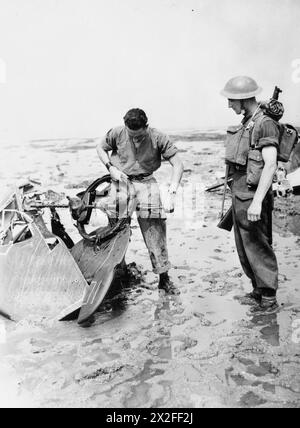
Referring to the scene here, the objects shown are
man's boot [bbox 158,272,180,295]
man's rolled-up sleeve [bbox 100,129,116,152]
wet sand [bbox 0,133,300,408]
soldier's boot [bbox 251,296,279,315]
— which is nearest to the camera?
wet sand [bbox 0,133,300,408]

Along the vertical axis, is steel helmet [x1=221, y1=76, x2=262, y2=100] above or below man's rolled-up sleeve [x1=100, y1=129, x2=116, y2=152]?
above

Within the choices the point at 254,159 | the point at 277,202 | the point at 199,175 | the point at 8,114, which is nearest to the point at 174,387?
the point at 254,159

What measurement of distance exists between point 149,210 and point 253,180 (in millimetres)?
990

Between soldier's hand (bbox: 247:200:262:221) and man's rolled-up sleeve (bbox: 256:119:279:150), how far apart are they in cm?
43

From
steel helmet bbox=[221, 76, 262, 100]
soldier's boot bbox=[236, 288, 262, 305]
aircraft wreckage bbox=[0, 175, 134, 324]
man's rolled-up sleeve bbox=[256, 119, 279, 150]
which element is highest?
steel helmet bbox=[221, 76, 262, 100]

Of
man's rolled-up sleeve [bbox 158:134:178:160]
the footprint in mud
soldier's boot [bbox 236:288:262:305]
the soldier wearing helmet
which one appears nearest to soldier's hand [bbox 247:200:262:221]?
the soldier wearing helmet

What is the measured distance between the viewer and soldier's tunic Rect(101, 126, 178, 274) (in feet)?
13.5

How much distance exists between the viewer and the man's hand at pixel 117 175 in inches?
161

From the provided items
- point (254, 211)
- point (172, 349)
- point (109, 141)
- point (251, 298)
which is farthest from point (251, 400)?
point (109, 141)

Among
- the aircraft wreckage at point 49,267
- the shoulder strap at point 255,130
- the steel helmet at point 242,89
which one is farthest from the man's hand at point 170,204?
the steel helmet at point 242,89

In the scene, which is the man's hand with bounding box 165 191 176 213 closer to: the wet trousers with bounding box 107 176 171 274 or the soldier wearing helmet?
the wet trousers with bounding box 107 176 171 274

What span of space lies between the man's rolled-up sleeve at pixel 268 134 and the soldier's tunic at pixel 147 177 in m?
0.93

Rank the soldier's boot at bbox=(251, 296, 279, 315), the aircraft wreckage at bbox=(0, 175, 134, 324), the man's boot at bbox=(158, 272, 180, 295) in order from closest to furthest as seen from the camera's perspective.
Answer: the aircraft wreckage at bbox=(0, 175, 134, 324) → the soldier's boot at bbox=(251, 296, 279, 315) → the man's boot at bbox=(158, 272, 180, 295)

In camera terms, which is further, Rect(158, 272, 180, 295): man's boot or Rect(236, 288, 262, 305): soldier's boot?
Rect(158, 272, 180, 295): man's boot
